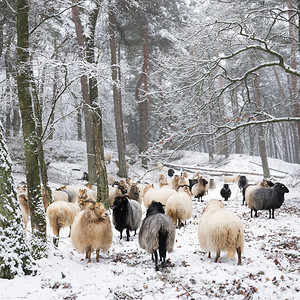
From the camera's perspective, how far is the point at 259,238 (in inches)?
311

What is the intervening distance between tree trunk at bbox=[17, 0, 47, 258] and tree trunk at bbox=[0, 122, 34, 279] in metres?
0.87

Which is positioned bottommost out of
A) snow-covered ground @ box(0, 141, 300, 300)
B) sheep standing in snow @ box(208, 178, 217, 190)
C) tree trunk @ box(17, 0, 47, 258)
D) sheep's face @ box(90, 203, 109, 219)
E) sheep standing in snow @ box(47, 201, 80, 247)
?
sheep standing in snow @ box(208, 178, 217, 190)

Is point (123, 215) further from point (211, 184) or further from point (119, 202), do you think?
point (211, 184)

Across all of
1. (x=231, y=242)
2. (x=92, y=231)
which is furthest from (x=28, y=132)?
(x=231, y=242)

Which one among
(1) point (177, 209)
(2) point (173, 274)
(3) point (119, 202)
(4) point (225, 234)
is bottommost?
(2) point (173, 274)

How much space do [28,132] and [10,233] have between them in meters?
1.92

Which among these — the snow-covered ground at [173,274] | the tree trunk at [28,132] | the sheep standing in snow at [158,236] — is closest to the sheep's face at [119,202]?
the snow-covered ground at [173,274]

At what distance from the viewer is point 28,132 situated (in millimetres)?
5289

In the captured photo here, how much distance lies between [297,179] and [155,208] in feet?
49.2

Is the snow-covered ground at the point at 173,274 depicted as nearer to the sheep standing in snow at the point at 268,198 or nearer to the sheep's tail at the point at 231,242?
the sheep's tail at the point at 231,242

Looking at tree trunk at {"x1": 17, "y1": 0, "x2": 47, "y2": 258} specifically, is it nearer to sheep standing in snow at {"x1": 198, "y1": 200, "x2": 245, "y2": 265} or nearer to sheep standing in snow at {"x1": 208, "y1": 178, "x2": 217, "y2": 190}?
sheep standing in snow at {"x1": 198, "y1": 200, "x2": 245, "y2": 265}

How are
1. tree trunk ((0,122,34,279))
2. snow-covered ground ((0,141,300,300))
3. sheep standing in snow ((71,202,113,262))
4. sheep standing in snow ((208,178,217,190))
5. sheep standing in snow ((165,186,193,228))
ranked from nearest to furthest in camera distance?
tree trunk ((0,122,34,279))
snow-covered ground ((0,141,300,300))
sheep standing in snow ((71,202,113,262))
sheep standing in snow ((165,186,193,228))
sheep standing in snow ((208,178,217,190))

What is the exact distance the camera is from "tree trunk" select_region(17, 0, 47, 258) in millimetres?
5219

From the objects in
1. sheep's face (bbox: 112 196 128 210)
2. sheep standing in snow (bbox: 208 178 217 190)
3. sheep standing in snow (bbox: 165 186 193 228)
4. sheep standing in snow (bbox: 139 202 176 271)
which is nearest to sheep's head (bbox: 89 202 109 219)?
sheep standing in snow (bbox: 139 202 176 271)
